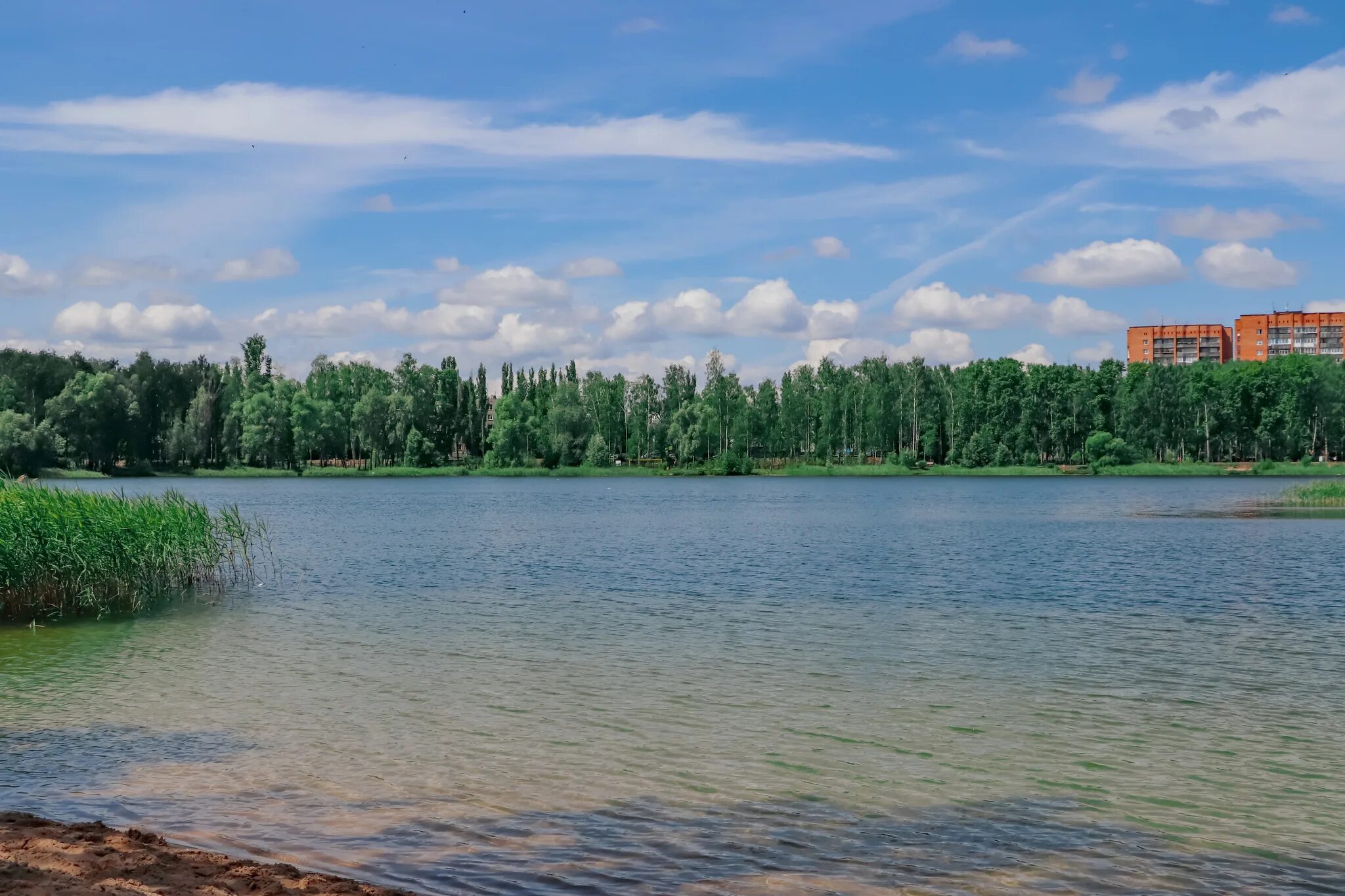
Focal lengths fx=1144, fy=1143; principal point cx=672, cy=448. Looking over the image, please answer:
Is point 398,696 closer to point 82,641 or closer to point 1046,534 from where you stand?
point 82,641

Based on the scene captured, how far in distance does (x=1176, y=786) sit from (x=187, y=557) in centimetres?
2064

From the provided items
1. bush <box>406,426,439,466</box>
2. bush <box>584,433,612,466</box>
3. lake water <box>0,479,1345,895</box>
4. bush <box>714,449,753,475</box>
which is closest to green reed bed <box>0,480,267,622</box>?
lake water <box>0,479,1345,895</box>

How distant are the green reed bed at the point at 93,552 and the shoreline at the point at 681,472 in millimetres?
102854

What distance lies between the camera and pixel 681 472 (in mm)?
131875

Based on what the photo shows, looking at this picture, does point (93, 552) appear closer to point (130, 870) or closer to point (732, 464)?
point (130, 870)

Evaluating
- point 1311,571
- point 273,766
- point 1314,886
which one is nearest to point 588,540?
point 1311,571

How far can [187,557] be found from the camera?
2459 cm

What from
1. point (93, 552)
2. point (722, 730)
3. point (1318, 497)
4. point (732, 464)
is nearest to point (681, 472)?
point (732, 464)

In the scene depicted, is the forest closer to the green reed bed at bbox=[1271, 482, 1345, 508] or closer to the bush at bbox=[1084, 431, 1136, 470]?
the bush at bbox=[1084, 431, 1136, 470]

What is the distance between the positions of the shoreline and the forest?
1.62 m

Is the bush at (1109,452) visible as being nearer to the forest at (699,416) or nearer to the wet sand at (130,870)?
the forest at (699,416)

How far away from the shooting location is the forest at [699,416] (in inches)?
4899

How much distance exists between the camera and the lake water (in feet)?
28.3

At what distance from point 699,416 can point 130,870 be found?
409ft
